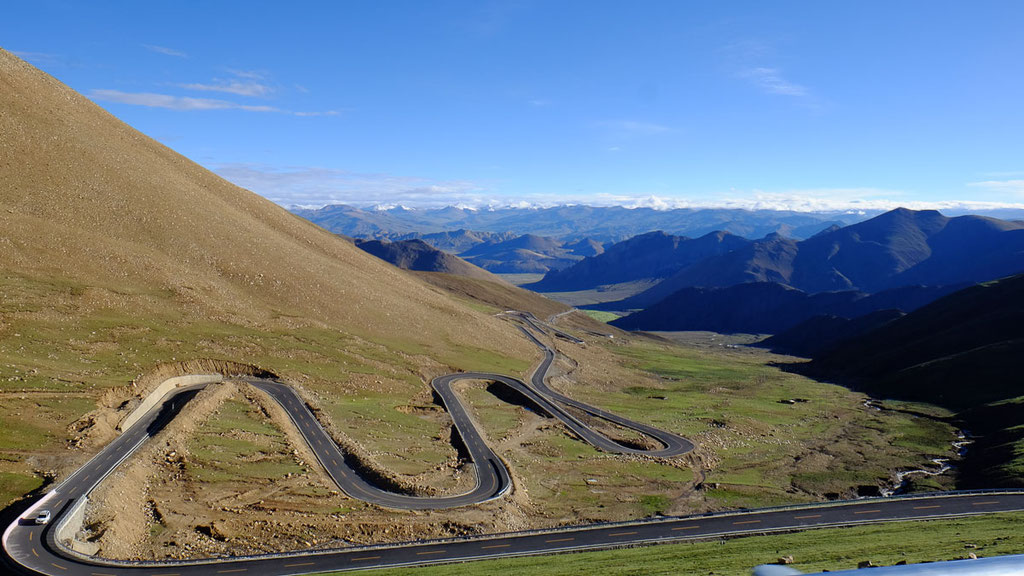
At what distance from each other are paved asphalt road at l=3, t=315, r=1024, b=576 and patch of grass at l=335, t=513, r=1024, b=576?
13.5 ft

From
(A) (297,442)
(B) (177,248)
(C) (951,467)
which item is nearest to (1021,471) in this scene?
(C) (951,467)

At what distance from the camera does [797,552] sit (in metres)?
45.7

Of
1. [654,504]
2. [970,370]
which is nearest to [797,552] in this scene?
[654,504]

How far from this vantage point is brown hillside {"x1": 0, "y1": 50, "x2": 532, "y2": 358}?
110375 millimetres

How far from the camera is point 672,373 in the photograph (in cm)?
16938

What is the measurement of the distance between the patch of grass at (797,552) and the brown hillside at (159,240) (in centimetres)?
8654

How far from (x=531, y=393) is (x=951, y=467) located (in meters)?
72.1

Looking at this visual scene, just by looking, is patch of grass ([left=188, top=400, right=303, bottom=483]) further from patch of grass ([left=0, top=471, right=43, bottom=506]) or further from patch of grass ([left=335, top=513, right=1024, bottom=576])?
patch of grass ([left=335, top=513, right=1024, bottom=576])

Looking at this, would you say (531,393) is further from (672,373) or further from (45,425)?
(45,425)

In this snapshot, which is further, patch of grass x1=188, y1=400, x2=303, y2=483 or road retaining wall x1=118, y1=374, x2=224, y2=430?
road retaining wall x1=118, y1=374, x2=224, y2=430

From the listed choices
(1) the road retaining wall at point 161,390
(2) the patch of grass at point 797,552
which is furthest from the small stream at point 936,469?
(1) the road retaining wall at point 161,390

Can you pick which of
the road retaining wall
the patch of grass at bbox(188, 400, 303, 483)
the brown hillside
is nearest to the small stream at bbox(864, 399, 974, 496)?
the patch of grass at bbox(188, 400, 303, 483)

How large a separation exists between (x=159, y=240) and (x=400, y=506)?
99.5 m

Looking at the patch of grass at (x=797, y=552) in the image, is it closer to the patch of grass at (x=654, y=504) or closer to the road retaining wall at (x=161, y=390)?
the patch of grass at (x=654, y=504)
